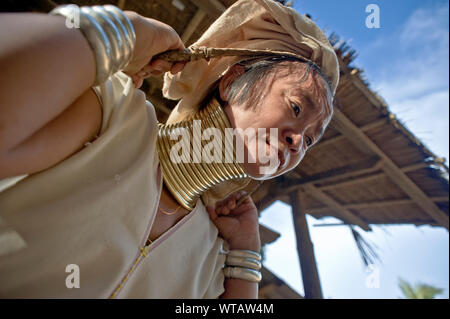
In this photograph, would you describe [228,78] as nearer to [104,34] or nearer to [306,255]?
[104,34]

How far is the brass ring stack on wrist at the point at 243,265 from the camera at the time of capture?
1092 mm

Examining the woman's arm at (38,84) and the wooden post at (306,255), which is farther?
the wooden post at (306,255)

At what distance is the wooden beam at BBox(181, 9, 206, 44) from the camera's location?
5.87 ft

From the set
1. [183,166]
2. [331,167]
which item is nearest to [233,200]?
[183,166]

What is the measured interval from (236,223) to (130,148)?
0.66 metres

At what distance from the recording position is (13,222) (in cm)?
58

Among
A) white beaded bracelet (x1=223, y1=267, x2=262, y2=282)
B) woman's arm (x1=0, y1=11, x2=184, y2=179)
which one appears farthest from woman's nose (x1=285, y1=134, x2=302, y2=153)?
woman's arm (x1=0, y1=11, x2=184, y2=179)

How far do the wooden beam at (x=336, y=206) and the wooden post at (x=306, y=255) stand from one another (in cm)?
23

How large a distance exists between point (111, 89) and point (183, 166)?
39cm

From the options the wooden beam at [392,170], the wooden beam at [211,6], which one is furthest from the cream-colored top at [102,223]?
the wooden beam at [392,170]

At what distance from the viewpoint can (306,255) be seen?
2896mm

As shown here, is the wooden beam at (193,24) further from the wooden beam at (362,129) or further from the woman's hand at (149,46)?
the wooden beam at (362,129)

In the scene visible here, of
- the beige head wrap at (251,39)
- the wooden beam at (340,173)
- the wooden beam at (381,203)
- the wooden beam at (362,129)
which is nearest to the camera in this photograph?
the beige head wrap at (251,39)

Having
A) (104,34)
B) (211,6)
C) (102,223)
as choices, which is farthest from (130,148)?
(211,6)
